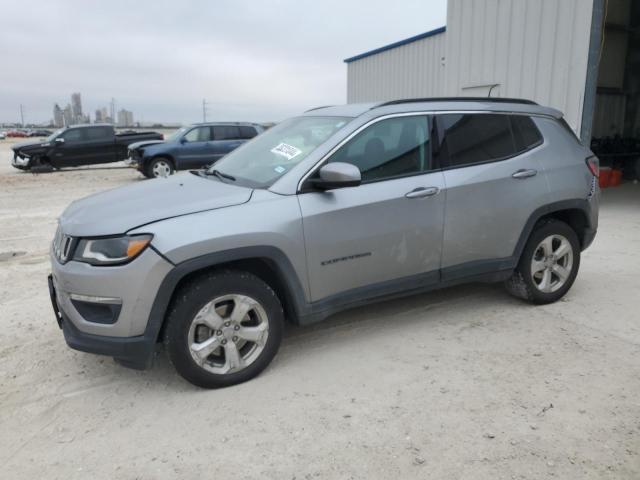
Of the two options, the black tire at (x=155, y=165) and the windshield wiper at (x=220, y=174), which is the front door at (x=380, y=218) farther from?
the black tire at (x=155, y=165)

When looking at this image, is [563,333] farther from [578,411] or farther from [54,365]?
[54,365]

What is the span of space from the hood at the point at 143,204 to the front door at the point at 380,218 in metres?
0.57

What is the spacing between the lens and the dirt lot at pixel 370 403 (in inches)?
101

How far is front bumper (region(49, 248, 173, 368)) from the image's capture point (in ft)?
9.53

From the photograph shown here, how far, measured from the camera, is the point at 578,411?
2938 mm

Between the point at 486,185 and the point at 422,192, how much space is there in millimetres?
617

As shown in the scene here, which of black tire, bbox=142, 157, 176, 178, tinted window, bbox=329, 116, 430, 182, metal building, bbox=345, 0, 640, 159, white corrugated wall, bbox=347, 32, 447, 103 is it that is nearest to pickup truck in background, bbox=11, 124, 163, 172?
black tire, bbox=142, 157, 176, 178

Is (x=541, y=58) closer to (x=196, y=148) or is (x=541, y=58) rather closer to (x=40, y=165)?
(x=196, y=148)

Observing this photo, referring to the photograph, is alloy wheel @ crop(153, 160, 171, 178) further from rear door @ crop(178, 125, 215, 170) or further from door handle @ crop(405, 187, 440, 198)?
door handle @ crop(405, 187, 440, 198)

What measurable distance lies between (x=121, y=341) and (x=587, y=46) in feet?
27.8

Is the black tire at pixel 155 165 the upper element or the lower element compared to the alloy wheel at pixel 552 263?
upper

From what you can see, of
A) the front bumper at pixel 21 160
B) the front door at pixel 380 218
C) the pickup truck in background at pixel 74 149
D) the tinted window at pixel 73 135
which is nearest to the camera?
the front door at pixel 380 218

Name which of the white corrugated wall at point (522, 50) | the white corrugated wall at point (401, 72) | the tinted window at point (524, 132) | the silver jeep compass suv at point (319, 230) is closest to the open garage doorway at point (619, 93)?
the white corrugated wall at point (401, 72)

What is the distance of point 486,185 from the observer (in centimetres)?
399
